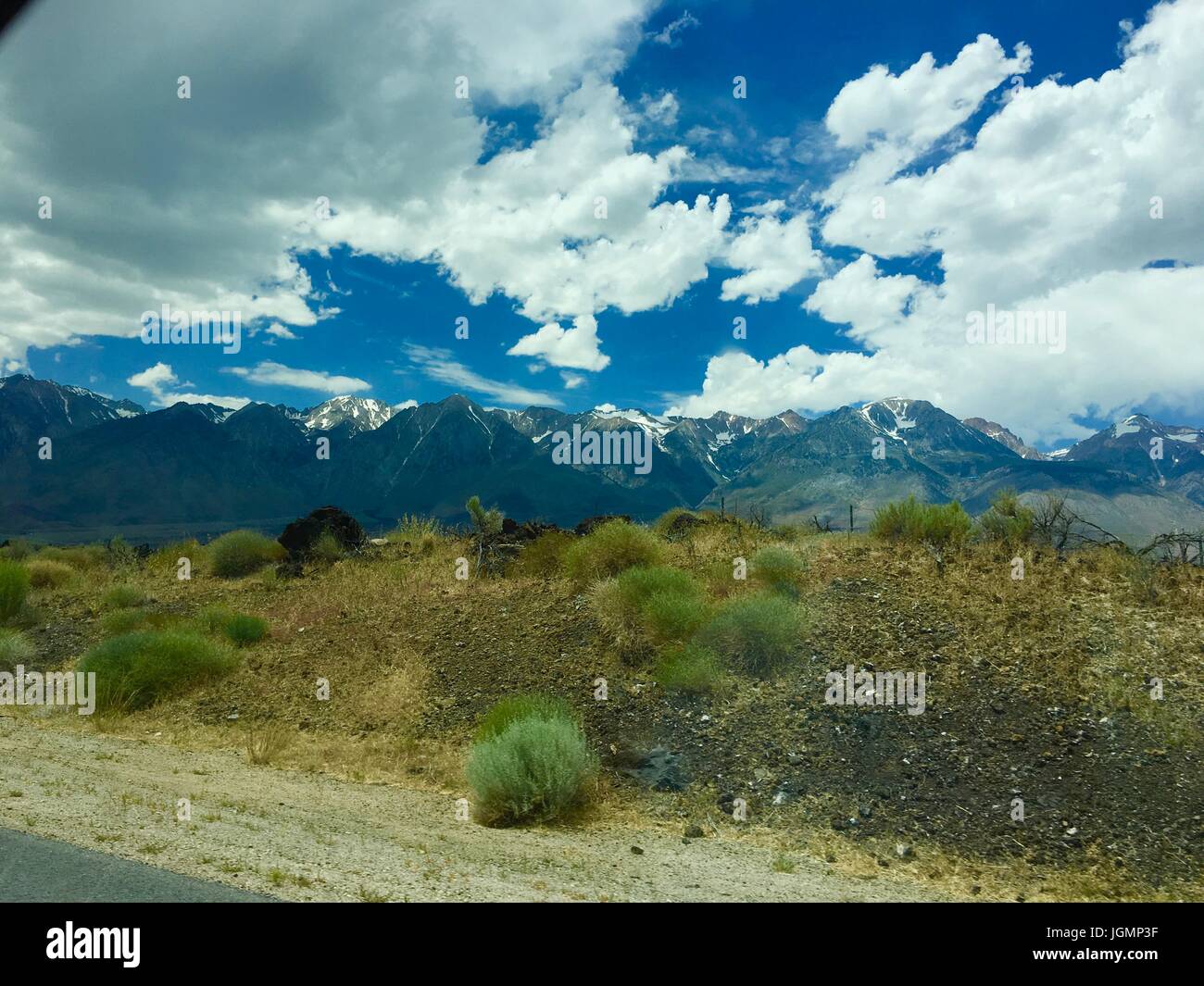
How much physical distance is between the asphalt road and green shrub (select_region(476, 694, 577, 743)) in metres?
4.69

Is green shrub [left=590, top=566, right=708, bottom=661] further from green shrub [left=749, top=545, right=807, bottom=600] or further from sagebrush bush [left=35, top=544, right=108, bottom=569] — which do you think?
sagebrush bush [left=35, top=544, right=108, bottom=569]

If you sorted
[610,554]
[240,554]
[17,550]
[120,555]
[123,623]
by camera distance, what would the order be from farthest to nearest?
1. [17,550]
2. [120,555]
3. [240,554]
4. [123,623]
5. [610,554]

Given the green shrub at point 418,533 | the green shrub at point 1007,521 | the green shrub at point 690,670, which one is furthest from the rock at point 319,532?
the green shrub at point 1007,521

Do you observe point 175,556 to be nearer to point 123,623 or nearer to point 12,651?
point 123,623

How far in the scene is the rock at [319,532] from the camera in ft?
76.3

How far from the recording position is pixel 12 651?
14938 mm

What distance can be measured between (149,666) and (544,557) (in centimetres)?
826

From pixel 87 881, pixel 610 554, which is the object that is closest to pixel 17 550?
pixel 610 554

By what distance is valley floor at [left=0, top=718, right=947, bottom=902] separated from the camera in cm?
505

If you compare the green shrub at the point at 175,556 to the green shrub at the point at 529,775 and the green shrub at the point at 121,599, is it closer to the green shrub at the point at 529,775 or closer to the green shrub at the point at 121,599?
the green shrub at the point at 121,599

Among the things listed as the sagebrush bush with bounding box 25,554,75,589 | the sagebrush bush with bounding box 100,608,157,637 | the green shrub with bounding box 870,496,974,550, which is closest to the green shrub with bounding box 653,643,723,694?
the green shrub with bounding box 870,496,974,550
